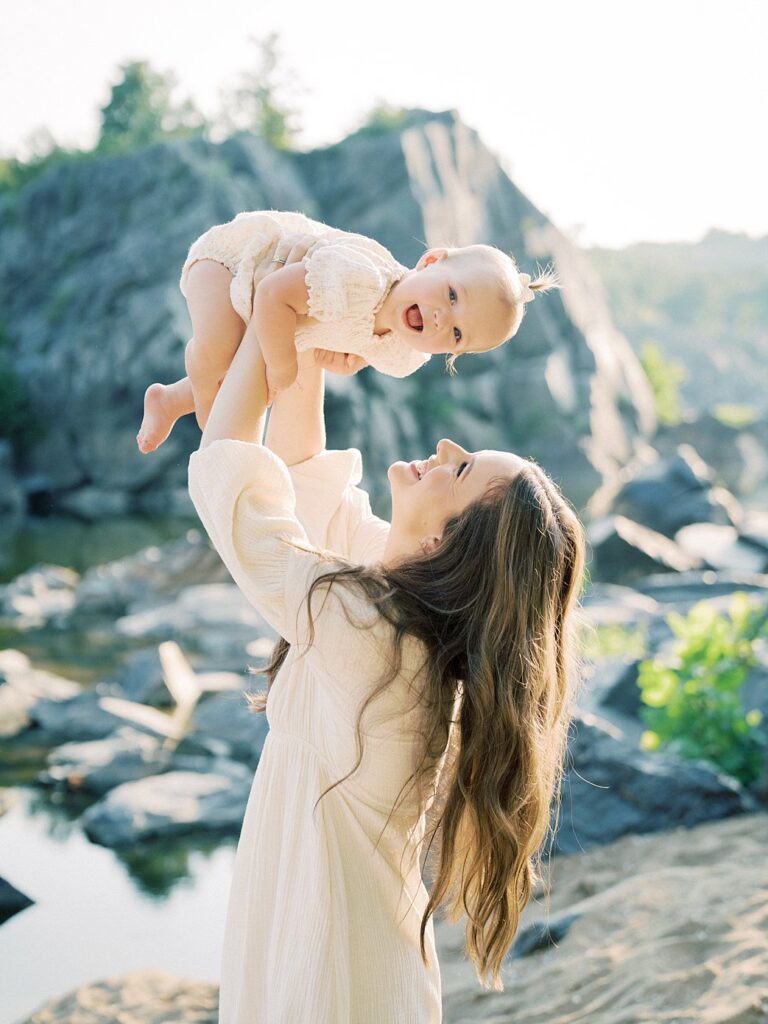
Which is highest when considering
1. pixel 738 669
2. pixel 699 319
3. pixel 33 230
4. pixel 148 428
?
pixel 699 319

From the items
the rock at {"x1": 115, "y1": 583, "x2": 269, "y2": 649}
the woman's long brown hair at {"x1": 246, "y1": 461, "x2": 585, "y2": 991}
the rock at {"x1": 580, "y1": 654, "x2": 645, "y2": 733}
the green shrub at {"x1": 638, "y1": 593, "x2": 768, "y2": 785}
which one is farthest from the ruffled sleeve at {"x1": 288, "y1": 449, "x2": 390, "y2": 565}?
the rock at {"x1": 115, "y1": 583, "x2": 269, "y2": 649}

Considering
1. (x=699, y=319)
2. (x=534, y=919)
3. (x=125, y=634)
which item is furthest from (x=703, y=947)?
(x=699, y=319)

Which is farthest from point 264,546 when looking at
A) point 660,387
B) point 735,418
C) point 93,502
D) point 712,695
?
point 660,387

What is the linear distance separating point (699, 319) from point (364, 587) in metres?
68.5

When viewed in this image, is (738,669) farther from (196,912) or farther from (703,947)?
(196,912)

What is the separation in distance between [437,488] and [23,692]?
A: 613 centimetres

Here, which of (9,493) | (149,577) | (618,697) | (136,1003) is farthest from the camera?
(9,493)

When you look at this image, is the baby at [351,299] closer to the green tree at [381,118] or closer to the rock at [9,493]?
the rock at [9,493]

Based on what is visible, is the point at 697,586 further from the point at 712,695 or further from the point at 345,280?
the point at 345,280

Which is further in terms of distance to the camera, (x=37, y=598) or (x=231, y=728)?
(x=37, y=598)

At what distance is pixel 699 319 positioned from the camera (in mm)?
66500

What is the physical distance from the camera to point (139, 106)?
3422 cm

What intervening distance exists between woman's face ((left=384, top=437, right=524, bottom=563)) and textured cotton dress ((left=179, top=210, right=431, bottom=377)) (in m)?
0.36

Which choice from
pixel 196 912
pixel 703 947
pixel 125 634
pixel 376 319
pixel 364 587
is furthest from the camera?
pixel 125 634
